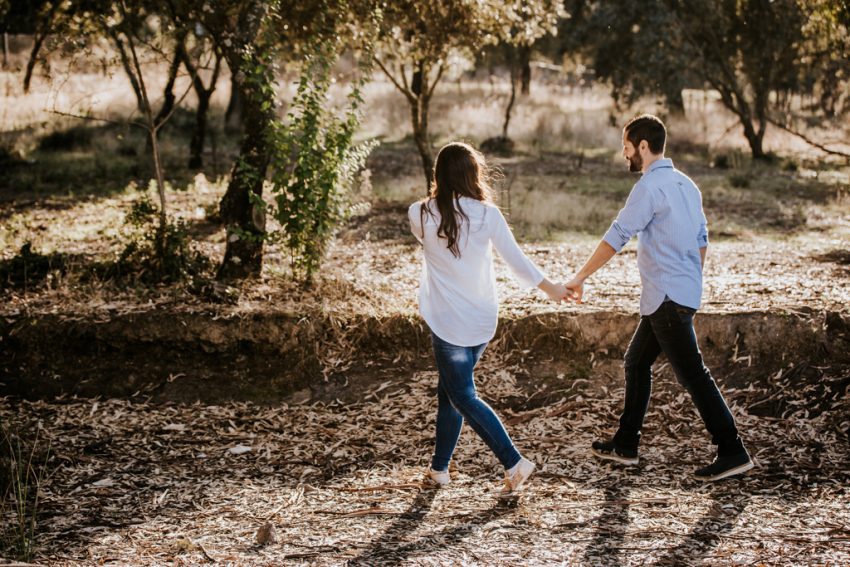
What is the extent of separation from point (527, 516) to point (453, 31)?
808cm

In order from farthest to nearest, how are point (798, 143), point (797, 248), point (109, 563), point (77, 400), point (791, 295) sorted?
point (798, 143) < point (797, 248) < point (791, 295) < point (77, 400) < point (109, 563)

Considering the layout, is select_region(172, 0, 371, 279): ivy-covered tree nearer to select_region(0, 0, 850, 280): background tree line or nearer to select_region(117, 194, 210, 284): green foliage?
select_region(0, 0, 850, 280): background tree line

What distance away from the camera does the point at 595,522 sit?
439 cm

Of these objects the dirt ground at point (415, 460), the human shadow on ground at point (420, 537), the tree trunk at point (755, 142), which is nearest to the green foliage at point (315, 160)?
the dirt ground at point (415, 460)

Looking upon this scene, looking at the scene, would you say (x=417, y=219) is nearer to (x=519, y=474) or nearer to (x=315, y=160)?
(x=519, y=474)

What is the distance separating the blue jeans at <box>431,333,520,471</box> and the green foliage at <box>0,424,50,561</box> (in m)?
2.11

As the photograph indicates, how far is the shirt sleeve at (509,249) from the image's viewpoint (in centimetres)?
430

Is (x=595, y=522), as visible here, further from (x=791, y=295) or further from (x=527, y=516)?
(x=791, y=295)

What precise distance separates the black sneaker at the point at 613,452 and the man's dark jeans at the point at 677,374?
4 centimetres

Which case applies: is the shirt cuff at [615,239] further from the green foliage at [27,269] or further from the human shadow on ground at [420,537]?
the green foliage at [27,269]

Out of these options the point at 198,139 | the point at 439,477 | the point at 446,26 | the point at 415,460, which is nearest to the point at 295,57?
the point at 198,139

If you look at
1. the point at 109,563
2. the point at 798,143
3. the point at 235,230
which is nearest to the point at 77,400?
the point at 235,230

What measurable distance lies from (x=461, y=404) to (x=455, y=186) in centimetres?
117

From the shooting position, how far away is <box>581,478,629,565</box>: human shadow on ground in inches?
156
